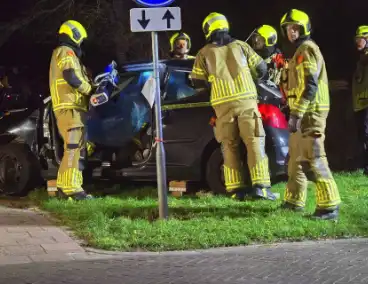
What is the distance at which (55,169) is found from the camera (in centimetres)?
895

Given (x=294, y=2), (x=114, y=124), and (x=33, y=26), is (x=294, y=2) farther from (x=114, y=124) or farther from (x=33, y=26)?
(x=114, y=124)

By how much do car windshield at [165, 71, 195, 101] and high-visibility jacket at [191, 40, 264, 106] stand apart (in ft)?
2.49

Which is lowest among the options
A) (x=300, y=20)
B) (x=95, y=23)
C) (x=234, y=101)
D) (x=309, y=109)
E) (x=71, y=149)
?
(x=71, y=149)

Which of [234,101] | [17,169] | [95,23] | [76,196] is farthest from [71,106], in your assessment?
[95,23]

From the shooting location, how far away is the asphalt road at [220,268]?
523 centimetres

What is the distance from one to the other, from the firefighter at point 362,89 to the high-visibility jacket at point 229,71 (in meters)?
2.89

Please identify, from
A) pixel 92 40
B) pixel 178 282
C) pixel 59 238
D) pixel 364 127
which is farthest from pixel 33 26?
pixel 178 282

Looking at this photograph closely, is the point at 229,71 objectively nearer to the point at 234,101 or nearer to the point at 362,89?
the point at 234,101

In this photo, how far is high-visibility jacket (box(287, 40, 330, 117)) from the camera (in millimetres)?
6750

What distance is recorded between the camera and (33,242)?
6.57m

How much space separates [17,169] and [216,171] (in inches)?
116

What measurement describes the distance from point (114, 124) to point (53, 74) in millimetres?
1032

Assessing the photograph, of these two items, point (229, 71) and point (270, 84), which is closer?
point (229, 71)

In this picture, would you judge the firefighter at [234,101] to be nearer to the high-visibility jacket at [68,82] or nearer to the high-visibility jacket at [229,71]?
the high-visibility jacket at [229,71]
